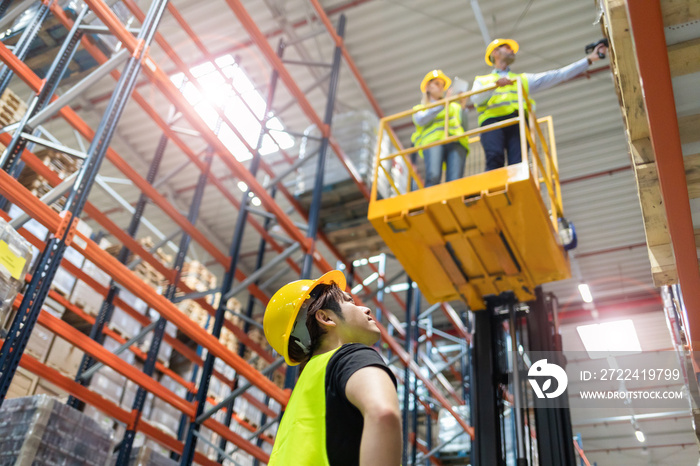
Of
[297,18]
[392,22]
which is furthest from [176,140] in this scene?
[392,22]

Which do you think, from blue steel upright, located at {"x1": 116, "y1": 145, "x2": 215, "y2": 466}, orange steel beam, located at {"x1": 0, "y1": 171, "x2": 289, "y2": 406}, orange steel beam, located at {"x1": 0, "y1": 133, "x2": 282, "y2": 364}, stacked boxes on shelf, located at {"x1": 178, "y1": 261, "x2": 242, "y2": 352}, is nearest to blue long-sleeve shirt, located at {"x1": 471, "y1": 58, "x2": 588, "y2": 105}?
orange steel beam, located at {"x1": 0, "y1": 171, "x2": 289, "y2": 406}

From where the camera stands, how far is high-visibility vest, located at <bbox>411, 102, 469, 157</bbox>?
7.02 m

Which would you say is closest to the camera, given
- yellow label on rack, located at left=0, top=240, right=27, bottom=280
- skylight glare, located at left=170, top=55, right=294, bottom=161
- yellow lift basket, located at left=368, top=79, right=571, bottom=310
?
yellow label on rack, located at left=0, top=240, right=27, bottom=280

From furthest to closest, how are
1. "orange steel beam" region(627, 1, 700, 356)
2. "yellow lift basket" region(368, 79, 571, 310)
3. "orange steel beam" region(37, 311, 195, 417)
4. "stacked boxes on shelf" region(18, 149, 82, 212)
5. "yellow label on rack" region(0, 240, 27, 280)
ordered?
1. "stacked boxes on shelf" region(18, 149, 82, 212)
2. "yellow lift basket" region(368, 79, 571, 310)
3. "orange steel beam" region(37, 311, 195, 417)
4. "yellow label on rack" region(0, 240, 27, 280)
5. "orange steel beam" region(627, 1, 700, 356)

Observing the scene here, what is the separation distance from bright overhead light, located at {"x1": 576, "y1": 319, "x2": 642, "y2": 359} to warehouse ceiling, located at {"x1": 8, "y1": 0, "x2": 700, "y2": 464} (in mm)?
840

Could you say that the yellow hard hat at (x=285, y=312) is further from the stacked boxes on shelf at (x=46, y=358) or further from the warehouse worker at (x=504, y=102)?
the stacked boxes on shelf at (x=46, y=358)

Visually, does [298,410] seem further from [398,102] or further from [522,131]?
[398,102]

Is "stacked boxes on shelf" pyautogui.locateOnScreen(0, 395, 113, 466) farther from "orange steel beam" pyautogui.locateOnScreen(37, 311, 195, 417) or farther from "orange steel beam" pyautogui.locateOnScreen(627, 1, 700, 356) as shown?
"orange steel beam" pyautogui.locateOnScreen(627, 1, 700, 356)

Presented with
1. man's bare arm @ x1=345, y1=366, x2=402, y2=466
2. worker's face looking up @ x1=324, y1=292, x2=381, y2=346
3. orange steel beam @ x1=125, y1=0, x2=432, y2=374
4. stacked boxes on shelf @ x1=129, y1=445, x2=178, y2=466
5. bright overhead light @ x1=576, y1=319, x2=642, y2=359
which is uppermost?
bright overhead light @ x1=576, y1=319, x2=642, y2=359

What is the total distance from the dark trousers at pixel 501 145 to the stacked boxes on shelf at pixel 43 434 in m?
4.67

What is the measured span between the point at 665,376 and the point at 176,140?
8792mm

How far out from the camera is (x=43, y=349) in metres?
7.57

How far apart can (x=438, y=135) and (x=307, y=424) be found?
5714 millimetres

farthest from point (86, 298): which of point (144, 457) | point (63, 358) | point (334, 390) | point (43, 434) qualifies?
point (334, 390)
